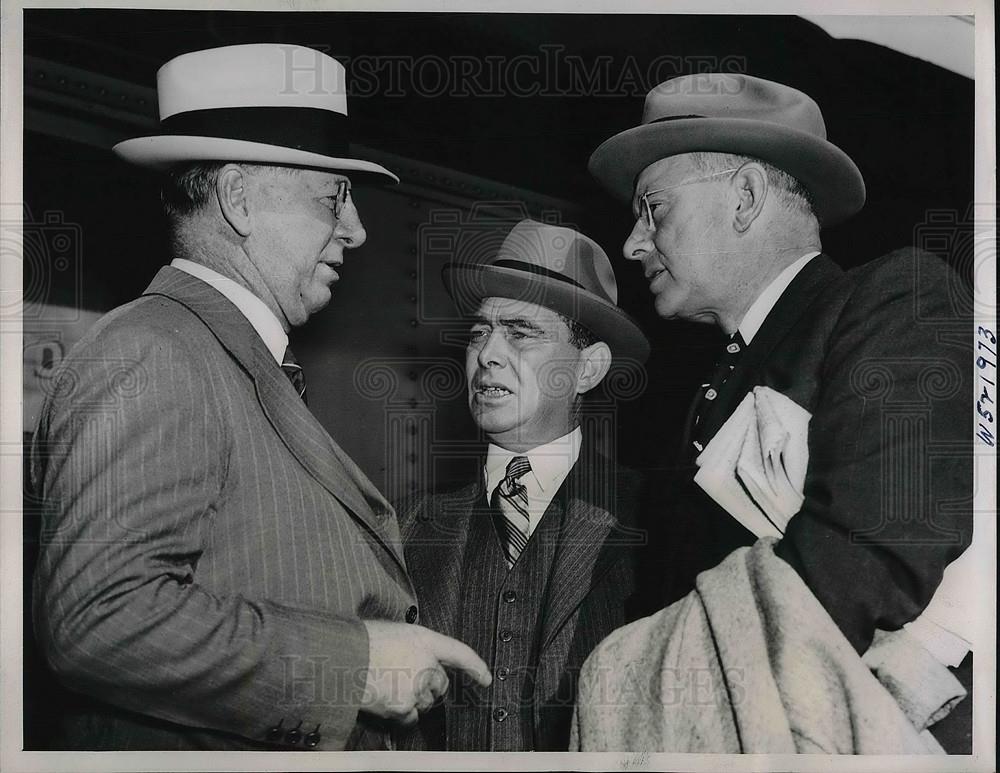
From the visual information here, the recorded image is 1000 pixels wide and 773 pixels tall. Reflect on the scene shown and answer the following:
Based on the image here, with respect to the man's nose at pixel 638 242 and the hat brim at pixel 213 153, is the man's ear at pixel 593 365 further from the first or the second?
the hat brim at pixel 213 153

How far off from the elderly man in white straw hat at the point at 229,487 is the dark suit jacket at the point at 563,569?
0.26ft

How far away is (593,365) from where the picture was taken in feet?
12.4

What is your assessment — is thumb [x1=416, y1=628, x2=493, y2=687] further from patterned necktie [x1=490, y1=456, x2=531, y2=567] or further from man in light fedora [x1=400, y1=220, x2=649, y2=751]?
patterned necktie [x1=490, y1=456, x2=531, y2=567]

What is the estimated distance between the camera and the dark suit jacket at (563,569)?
3660 millimetres

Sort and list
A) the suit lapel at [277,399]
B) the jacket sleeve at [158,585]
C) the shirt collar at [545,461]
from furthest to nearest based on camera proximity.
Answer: the shirt collar at [545,461] → the suit lapel at [277,399] → the jacket sleeve at [158,585]

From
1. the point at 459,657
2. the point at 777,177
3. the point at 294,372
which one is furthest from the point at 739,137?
the point at 459,657

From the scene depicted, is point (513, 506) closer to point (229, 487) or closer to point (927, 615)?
point (229, 487)

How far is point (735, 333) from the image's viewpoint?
3809 mm

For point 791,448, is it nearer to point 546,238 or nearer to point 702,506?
point 702,506

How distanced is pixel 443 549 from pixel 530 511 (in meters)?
0.32

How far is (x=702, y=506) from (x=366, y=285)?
1390 mm

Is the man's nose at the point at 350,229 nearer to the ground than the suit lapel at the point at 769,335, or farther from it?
farther from it

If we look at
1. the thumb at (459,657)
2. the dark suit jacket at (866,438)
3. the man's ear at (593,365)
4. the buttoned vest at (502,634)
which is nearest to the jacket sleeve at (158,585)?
the thumb at (459,657)

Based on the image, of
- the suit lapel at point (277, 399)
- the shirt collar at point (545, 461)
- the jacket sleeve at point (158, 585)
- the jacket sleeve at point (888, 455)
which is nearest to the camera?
the jacket sleeve at point (158, 585)
